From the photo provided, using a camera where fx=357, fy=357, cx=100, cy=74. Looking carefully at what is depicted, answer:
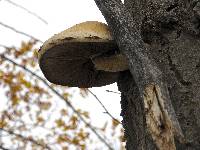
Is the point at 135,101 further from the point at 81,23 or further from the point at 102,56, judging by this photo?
the point at 81,23

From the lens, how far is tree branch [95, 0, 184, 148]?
1.10 metres

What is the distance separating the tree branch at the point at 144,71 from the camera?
110 cm

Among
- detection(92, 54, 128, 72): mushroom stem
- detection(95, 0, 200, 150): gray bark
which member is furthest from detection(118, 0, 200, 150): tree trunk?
detection(92, 54, 128, 72): mushroom stem

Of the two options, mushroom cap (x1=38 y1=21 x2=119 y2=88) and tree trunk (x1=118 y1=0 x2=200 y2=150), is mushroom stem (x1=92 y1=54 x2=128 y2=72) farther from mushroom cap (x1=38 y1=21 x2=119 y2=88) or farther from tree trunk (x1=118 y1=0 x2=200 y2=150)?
tree trunk (x1=118 y1=0 x2=200 y2=150)

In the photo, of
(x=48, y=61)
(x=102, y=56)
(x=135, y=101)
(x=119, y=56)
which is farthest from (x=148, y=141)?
(x=48, y=61)

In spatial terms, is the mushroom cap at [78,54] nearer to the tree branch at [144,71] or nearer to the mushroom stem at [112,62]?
the mushroom stem at [112,62]

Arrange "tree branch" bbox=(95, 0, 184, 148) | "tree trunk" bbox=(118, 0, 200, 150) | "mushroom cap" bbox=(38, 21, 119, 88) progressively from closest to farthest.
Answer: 1. "tree branch" bbox=(95, 0, 184, 148)
2. "tree trunk" bbox=(118, 0, 200, 150)
3. "mushroom cap" bbox=(38, 21, 119, 88)

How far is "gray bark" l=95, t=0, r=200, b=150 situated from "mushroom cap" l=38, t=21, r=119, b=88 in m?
0.23

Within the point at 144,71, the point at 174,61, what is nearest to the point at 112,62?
the point at 174,61

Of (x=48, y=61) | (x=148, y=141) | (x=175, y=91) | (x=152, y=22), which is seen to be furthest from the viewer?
(x=48, y=61)

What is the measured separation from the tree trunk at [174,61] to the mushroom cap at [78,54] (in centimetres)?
24

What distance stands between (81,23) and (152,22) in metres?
0.50

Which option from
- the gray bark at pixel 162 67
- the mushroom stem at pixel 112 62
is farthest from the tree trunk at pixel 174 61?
the mushroom stem at pixel 112 62

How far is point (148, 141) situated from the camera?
1194 mm
